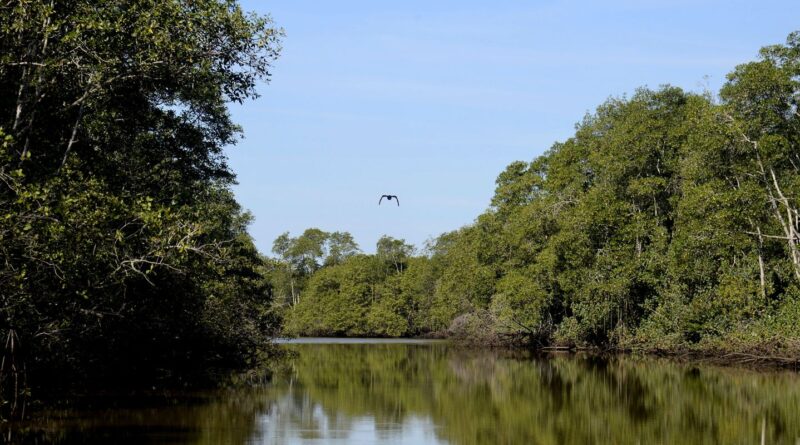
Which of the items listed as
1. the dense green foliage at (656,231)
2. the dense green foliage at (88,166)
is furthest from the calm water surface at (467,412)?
the dense green foliage at (656,231)

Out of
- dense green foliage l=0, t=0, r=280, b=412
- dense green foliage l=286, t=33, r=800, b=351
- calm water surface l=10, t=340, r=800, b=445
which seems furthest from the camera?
dense green foliage l=286, t=33, r=800, b=351

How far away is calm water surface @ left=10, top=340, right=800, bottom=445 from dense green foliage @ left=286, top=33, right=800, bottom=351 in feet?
19.5

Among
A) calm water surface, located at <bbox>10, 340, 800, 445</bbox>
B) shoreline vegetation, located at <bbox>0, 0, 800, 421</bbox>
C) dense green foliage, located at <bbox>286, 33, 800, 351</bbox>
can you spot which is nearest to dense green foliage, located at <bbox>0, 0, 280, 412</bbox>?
shoreline vegetation, located at <bbox>0, 0, 800, 421</bbox>

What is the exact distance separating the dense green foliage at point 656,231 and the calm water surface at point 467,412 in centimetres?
593

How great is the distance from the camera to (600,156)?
45500 mm

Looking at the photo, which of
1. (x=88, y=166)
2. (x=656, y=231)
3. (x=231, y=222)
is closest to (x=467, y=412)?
(x=88, y=166)

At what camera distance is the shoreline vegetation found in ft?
47.2

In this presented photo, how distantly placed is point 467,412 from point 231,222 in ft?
72.4

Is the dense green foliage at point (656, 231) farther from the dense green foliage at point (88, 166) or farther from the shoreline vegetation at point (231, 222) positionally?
the dense green foliage at point (88, 166)

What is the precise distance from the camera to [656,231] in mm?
42750

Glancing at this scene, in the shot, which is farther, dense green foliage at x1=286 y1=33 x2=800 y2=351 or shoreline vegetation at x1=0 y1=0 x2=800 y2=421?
dense green foliage at x1=286 y1=33 x2=800 y2=351

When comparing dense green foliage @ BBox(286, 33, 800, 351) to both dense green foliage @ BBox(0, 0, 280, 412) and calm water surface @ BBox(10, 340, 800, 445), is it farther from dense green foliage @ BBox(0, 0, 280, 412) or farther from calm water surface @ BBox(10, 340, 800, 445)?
dense green foliage @ BBox(0, 0, 280, 412)

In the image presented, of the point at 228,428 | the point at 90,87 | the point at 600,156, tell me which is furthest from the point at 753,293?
the point at 90,87

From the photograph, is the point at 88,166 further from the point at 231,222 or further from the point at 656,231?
the point at 656,231
